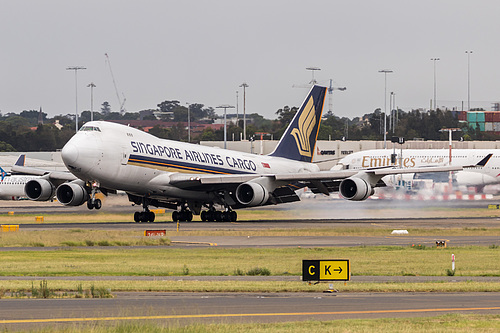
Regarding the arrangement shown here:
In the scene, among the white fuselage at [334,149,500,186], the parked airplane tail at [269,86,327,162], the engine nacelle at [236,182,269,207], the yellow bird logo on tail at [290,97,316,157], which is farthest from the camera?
the white fuselage at [334,149,500,186]

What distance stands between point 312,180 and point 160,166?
36.5ft

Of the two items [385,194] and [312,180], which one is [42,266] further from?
[385,194]

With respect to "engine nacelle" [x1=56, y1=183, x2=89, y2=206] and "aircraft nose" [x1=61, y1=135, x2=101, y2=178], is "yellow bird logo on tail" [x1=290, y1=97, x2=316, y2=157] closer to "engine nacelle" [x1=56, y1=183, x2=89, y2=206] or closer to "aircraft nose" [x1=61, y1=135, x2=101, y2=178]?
"engine nacelle" [x1=56, y1=183, x2=89, y2=206]

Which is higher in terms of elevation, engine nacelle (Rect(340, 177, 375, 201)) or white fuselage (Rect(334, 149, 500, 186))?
white fuselage (Rect(334, 149, 500, 186))

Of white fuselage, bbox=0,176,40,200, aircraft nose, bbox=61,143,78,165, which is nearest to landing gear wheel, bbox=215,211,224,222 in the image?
aircraft nose, bbox=61,143,78,165

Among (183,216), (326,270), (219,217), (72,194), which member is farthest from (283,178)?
(326,270)

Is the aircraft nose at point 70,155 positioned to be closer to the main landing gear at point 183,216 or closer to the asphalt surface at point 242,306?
the main landing gear at point 183,216

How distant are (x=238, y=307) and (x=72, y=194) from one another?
1613 inches

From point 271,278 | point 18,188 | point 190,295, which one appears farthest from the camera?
point 18,188

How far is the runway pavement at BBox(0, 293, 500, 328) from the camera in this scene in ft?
64.4

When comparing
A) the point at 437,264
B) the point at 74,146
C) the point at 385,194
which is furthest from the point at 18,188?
the point at 437,264

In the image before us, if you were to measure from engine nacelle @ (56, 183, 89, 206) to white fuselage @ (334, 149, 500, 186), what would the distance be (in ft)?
206

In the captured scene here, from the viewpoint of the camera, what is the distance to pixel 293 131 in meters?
69.9

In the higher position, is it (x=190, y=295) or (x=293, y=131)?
(x=293, y=131)
